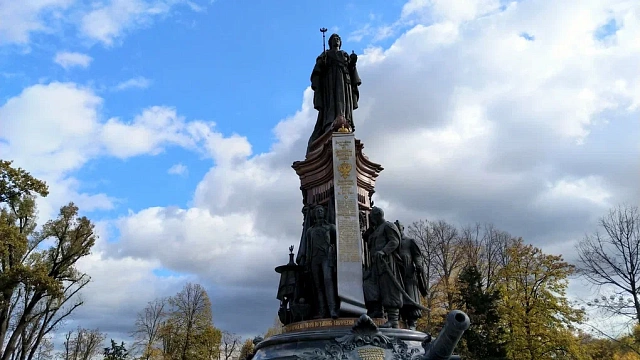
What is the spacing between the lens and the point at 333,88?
14.1m

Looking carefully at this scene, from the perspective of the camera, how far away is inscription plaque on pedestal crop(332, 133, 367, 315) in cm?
1027

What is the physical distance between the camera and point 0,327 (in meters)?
21.5

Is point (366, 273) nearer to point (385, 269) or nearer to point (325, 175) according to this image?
point (385, 269)

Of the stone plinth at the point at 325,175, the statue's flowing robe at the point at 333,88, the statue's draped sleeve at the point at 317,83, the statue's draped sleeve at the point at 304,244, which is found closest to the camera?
the statue's draped sleeve at the point at 304,244

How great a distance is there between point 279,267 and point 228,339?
34.5m

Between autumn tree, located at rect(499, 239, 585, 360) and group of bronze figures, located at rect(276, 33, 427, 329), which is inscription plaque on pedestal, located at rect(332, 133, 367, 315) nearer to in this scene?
group of bronze figures, located at rect(276, 33, 427, 329)

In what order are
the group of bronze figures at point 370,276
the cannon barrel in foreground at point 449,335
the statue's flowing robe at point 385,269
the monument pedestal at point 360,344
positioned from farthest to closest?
the group of bronze figures at point 370,276 < the statue's flowing robe at point 385,269 < the monument pedestal at point 360,344 < the cannon barrel in foreground at point 449,335

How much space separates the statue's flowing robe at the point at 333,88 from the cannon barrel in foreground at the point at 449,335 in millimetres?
7070

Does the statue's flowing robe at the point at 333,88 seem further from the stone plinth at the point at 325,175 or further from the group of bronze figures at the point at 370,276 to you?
the group of bronze figures at the point at 370,276

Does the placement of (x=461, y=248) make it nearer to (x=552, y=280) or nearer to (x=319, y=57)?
(x=552, y=280)

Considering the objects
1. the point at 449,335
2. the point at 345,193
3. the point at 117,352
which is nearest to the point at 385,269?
the point at 345,193

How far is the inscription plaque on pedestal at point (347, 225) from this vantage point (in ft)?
33.7

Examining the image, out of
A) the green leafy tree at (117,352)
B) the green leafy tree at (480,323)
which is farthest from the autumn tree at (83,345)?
the green leafy tree at (480,323)

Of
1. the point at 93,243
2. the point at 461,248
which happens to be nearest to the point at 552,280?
the point at 461,248
